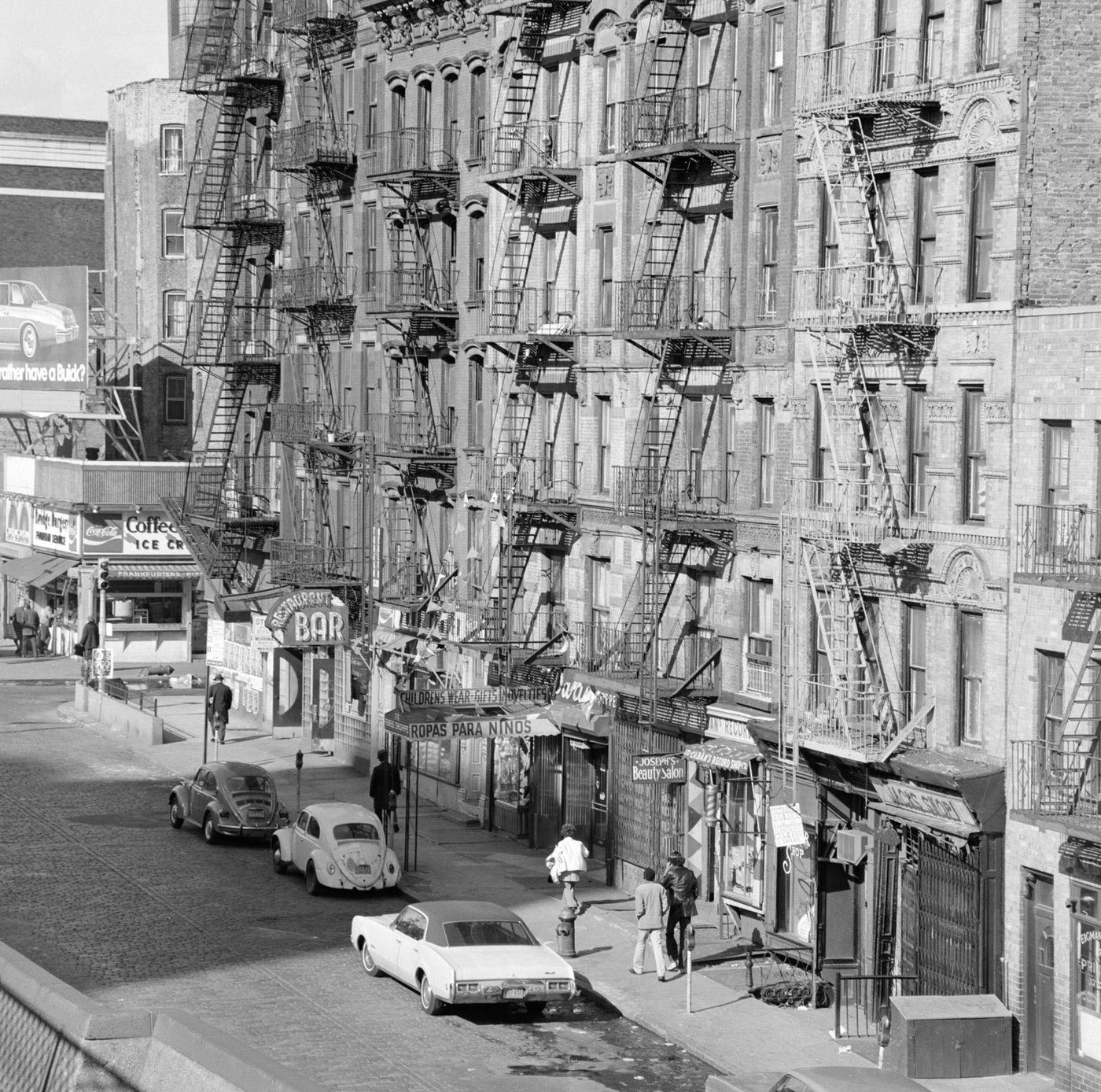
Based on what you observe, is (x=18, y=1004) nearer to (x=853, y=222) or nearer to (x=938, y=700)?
(x=938, y=700)

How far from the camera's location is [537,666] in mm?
42625

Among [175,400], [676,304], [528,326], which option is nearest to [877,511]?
[676,304]

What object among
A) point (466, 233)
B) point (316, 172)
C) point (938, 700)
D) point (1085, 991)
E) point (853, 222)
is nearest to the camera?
point (1085, 991)

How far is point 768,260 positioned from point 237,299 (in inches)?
1123

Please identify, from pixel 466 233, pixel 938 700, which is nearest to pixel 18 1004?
pixel 938 700

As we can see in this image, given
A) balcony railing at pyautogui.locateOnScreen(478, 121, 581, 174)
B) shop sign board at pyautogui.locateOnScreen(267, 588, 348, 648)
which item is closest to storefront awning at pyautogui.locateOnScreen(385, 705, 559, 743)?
balcony railing at pyautogui.locateOnScreen(478, 121, 581, 174)

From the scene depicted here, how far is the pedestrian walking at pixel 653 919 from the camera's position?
1240 inches

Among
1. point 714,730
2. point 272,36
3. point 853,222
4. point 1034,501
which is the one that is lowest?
point 714,730

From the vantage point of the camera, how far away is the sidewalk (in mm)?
27891

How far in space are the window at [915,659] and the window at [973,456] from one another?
5.97 ft

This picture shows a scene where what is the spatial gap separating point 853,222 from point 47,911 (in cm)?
1659

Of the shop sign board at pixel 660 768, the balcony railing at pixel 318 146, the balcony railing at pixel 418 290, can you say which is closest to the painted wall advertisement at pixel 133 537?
the balcony railing at pixel 318 146

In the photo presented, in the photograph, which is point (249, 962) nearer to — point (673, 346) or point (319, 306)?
point (673, 346)

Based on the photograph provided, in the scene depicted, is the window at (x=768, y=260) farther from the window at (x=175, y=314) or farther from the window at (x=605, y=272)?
the window at (x=175, y=314)
